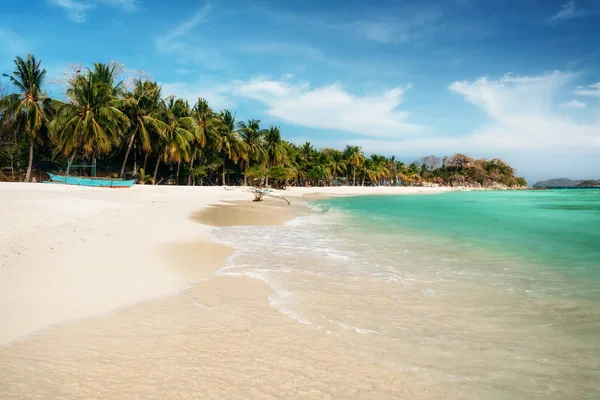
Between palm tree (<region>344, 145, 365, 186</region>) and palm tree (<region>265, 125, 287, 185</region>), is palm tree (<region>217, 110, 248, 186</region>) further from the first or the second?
palm tree (<region>344, 145, 365, 186</region>)

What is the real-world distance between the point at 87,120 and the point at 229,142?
21610mm

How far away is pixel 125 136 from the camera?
38.7 m

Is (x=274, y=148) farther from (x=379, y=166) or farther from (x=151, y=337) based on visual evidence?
(x=151, y=337)

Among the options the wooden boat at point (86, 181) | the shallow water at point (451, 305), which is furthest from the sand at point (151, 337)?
the wooden boat at point (86, 181)

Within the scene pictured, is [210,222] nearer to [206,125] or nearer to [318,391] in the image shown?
[318,391]

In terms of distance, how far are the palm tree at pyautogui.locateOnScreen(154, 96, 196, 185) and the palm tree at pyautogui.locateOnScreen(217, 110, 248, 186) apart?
20.2 feet

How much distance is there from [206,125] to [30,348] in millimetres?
45671

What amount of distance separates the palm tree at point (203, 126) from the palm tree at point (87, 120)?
12635mm

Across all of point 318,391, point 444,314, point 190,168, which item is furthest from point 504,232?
point 190,168

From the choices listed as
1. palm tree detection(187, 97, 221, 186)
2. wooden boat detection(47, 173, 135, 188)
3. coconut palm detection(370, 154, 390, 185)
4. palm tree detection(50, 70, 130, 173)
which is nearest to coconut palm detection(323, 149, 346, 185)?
coconut palm detection(370, 154, 390, 185)

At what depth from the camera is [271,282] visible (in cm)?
676

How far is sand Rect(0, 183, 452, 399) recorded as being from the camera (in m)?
3.23

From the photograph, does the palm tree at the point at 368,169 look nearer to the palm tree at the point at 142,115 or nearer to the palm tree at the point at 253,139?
the palm tree at the point at 253,139

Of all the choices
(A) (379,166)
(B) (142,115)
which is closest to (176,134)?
(B) (142,115)
